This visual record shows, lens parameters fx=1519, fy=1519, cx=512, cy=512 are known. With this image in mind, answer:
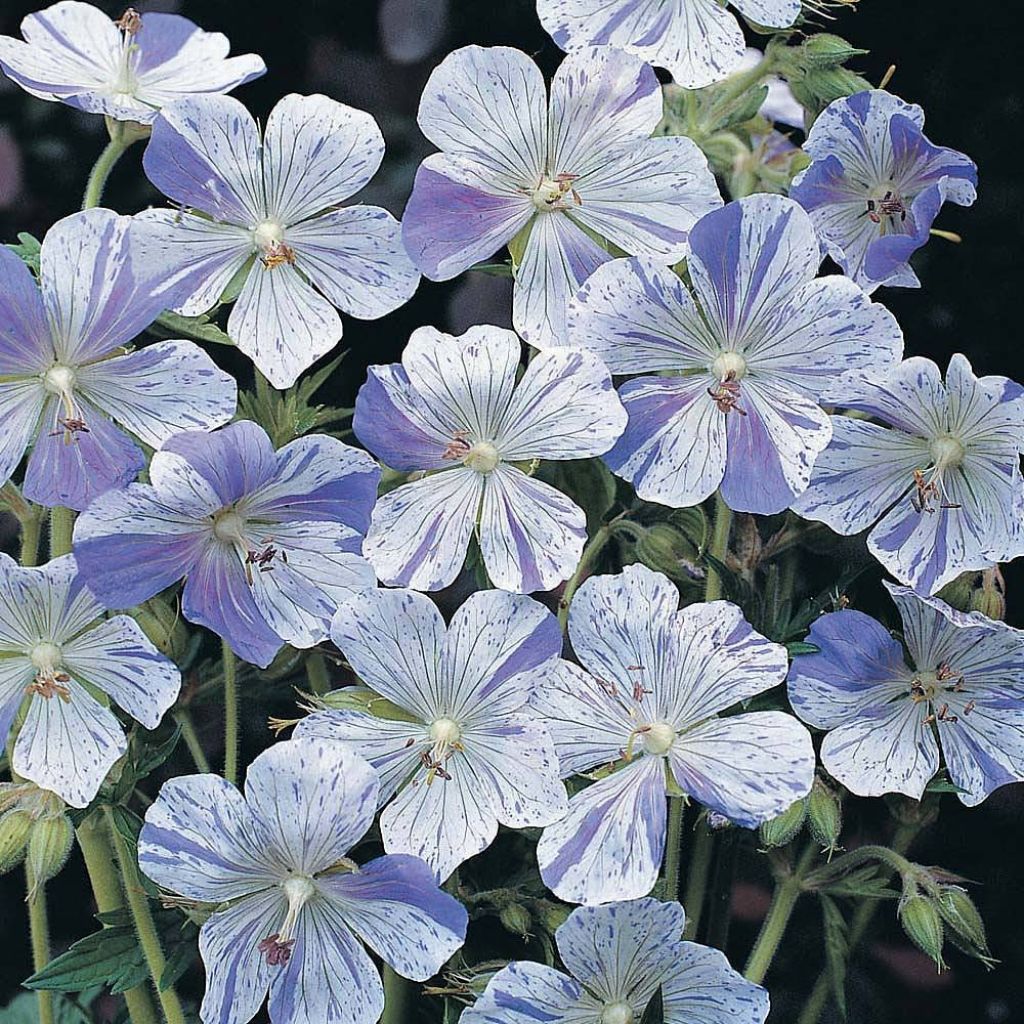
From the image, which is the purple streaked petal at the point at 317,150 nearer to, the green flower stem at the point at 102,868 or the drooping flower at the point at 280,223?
the drooping flower at the point at 280,223

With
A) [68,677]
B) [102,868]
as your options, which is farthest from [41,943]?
[68,677]

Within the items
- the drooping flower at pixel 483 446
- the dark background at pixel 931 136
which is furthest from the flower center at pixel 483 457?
the dark background at pixel 931 136

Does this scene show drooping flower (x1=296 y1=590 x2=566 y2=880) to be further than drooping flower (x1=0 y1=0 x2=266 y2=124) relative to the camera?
No

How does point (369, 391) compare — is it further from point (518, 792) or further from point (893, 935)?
point (893, 935)

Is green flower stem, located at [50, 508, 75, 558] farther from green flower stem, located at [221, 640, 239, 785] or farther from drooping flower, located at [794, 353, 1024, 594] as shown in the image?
drooping flower, located at [794, 353, 1024, 594]

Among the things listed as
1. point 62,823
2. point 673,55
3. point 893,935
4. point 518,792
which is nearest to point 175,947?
point 62,823

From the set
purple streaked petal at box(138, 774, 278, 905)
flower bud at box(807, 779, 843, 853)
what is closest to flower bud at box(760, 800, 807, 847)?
flower bud at box(807, 779, 843, 853)

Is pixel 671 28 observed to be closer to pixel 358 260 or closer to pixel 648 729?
pixel 358 260
